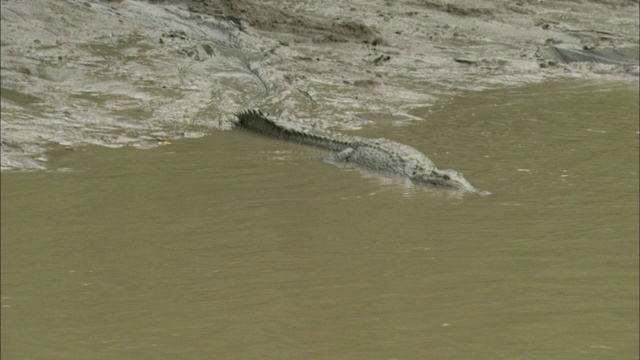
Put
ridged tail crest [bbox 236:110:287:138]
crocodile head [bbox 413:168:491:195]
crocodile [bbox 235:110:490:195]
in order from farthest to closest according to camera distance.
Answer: ridged tail crest [bbox 236:110:287:138], crocodile [bbox 235:110:490:195], crocodile head [bbox 413:168:491:195]

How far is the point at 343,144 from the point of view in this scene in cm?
778

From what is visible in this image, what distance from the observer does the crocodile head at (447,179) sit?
6.80 metres

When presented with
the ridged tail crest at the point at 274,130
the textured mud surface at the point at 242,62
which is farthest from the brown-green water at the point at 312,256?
the textured mud surface at the point at 242,62

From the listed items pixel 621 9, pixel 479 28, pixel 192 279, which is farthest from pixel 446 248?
pixel 621 9

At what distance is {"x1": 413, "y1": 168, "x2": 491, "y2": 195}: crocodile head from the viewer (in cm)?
680

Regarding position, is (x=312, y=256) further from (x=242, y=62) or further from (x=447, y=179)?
(x=242, y=62)

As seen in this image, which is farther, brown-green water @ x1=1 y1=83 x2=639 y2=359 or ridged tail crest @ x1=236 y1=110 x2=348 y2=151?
ridged tail crest @ x1=236 y1=110 x2=348 y2=151

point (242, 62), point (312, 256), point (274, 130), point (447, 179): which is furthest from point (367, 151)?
point (242, 62)

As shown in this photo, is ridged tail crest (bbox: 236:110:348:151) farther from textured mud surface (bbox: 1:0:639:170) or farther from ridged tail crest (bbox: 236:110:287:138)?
textured mud surface (bbox: 1:0:639:170)

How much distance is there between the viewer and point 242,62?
10.2 m

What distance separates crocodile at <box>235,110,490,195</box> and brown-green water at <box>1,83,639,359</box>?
0.12 metres

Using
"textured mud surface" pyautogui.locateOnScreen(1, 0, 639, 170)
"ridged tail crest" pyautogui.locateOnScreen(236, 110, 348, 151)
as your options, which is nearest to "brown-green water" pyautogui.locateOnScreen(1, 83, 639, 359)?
"ridged tail crest" pyautogui.locateOnScreen(236, 110, 348, 151)

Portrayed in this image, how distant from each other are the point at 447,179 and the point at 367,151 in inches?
30.4

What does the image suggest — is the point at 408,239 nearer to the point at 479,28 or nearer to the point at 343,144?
the point at 343,144
